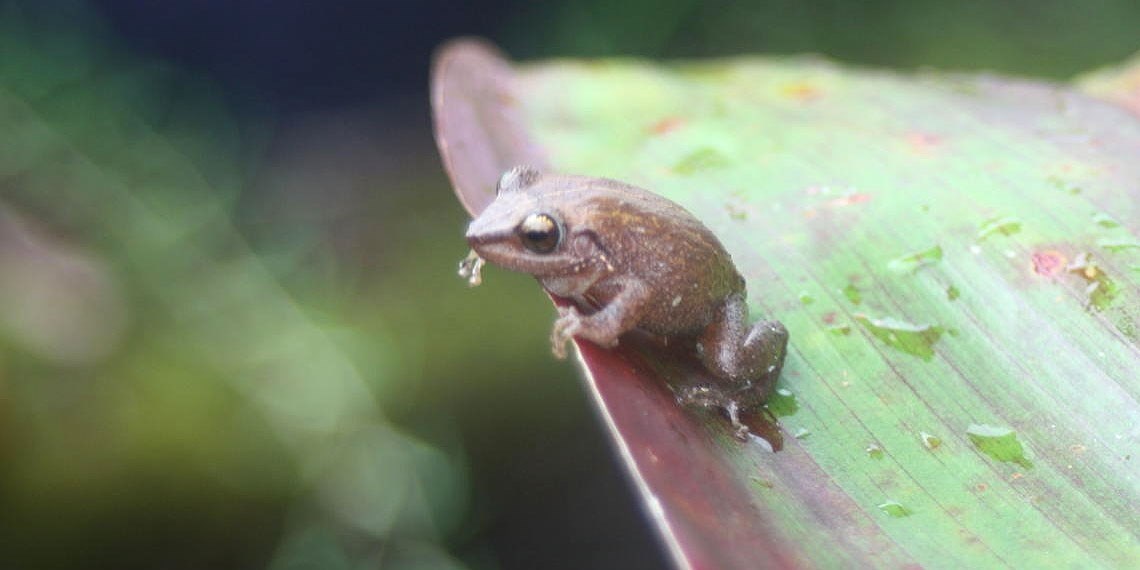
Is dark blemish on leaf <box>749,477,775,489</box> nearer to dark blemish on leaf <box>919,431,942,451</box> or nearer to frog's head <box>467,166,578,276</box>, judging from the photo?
dark blemish on leaf <box>919,431,942,451</box>

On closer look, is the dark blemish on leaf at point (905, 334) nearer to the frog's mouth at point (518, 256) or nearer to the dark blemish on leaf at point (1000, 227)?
the dark blemish on leaf at point (1000, 227)

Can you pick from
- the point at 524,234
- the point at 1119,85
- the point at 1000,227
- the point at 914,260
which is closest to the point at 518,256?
the point at 524,234

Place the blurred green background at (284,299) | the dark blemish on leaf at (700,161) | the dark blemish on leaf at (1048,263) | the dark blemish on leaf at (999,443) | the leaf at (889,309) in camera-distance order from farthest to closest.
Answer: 1. the blurred green background at (284,299)
2. the dark blemish on leaf at (700,161)
3. the dark blemish on leaf at (1048,263)
4. the dark blemish on leaf at (999,443)
5. the leaf at (889,309)

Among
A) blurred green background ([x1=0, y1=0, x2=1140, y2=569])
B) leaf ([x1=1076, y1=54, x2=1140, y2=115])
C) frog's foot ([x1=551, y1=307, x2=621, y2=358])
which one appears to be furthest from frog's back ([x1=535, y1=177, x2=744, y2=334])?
blurred green background ([x1=0, y1=0, x2=1140, y2=569])

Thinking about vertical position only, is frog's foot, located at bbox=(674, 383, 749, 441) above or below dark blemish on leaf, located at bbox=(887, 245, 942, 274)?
below

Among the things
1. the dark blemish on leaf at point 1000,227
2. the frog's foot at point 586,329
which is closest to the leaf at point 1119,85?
the dark blemish on leaf at point 1000,227

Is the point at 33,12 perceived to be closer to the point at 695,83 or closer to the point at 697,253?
the point at 695,83
